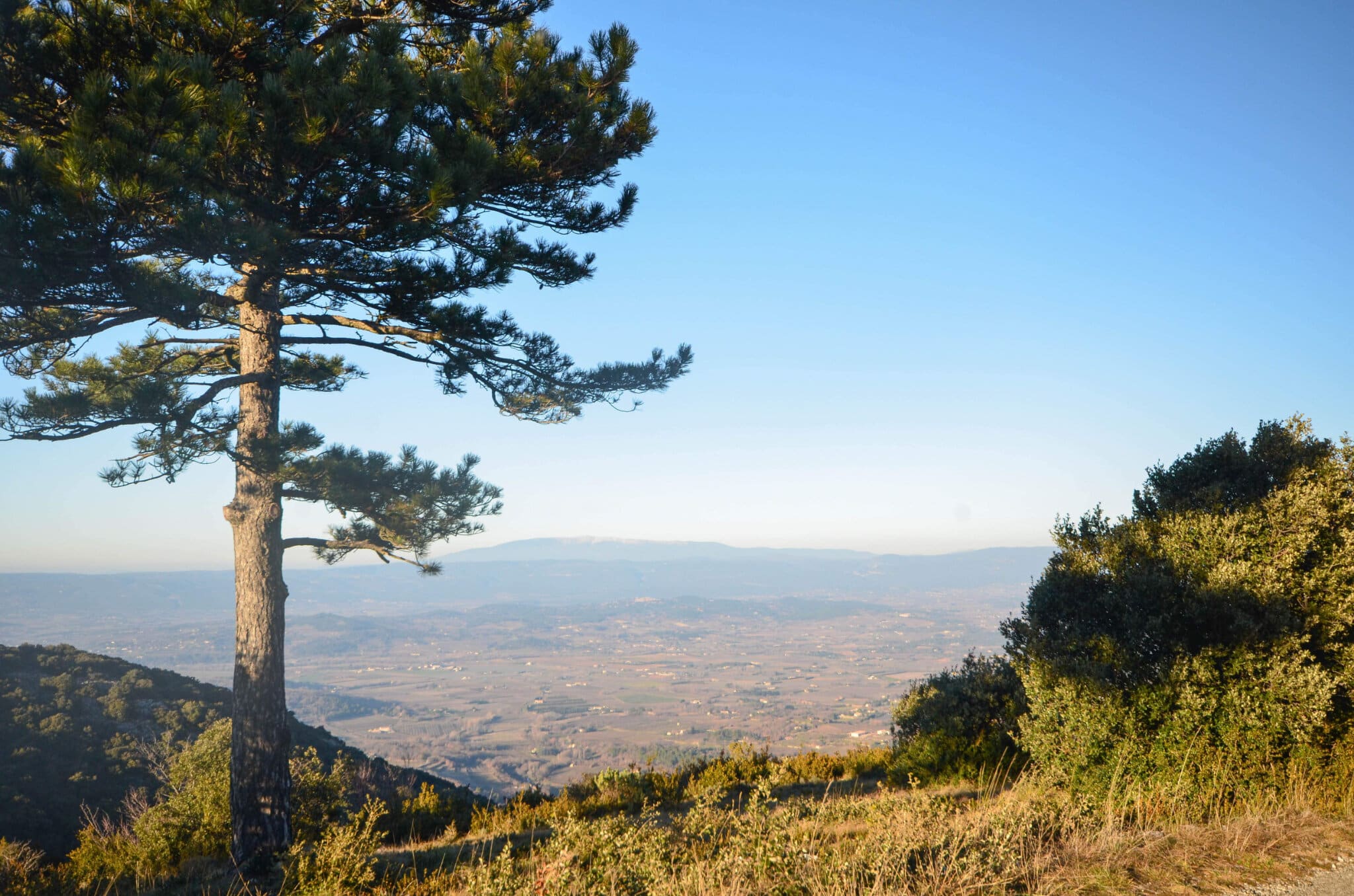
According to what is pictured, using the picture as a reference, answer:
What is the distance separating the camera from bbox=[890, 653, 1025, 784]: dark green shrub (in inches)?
332

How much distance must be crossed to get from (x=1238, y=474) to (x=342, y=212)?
968cm

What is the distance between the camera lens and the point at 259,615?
7879 millimetres

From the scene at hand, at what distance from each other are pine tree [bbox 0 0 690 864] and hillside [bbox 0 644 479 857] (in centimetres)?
549

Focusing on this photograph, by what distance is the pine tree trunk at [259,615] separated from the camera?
7582mm

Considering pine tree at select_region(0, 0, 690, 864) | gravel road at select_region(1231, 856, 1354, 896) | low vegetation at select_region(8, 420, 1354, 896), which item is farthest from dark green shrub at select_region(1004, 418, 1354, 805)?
pine tree at select_region(0, 0, 690, 864)

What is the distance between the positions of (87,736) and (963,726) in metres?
21.2

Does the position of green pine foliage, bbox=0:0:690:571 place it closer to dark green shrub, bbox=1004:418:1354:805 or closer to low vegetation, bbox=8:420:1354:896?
low vegetation, bbox=8:420:1354:896

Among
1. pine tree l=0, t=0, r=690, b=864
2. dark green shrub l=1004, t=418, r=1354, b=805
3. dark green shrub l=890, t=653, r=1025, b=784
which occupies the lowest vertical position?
dark green shrub l=890, t=653, r=1025, b=784

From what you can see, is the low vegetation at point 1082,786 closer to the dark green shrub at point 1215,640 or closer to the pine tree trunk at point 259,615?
the dark green shrub at point 1215,640

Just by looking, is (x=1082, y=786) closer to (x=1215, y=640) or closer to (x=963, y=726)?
(x=1215, y=640)

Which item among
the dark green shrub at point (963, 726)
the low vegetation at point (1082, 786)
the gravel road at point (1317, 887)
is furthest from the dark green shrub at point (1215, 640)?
the dark green shrub at point (963, 726)

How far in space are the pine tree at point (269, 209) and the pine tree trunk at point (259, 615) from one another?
1.0 inches

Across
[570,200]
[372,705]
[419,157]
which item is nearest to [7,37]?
[419,157]

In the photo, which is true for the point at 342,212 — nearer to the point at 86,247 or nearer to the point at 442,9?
the point at 86,247
